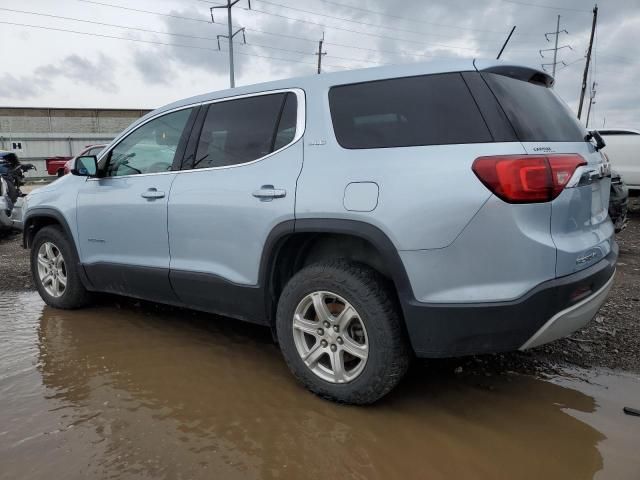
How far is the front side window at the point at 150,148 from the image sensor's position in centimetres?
379

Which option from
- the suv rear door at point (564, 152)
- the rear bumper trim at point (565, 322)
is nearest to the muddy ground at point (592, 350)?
the rear bumper trim at point (565, 322)

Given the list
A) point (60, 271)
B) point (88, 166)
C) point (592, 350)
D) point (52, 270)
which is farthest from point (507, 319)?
point (52, 270)

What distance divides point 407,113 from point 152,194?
1.98m

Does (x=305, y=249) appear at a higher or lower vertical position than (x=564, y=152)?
lower

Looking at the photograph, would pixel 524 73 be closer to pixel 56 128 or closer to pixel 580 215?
pixel 580 215

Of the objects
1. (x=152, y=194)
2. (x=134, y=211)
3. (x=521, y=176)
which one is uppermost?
(x=521, y=176)

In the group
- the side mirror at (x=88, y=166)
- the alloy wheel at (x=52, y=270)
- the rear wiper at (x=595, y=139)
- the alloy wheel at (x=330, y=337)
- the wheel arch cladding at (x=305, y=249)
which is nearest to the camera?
the wheel arch cladding at (x=305, y=249)

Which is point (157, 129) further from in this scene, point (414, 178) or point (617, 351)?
point (617, 351)

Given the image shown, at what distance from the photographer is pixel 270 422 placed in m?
2.70

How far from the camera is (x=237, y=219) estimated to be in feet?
10.3

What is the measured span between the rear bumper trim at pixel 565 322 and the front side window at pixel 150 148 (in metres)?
2.68

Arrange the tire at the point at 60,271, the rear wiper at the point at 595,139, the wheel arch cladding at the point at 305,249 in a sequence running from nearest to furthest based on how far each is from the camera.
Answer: the wheel arch cladding at the point at 305,249
the rear wiper at the point at 595,139
the tire at the point at 60,271

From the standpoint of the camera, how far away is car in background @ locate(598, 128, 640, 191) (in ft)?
31.0

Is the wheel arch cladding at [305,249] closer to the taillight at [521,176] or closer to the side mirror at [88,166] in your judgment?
the taillight at [521,176]
